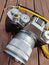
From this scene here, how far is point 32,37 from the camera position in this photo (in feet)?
2.03

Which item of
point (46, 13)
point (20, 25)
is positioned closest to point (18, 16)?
point (20, 25)

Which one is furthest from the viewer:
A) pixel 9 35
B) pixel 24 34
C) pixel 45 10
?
pixel 45 10

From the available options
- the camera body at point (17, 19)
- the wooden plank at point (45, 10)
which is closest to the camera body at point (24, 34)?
the camera body at point (17, 19)

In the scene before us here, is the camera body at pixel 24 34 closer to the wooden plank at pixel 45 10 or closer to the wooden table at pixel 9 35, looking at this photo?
the wooden table at pixel 9 35

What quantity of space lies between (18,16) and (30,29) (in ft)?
0.20

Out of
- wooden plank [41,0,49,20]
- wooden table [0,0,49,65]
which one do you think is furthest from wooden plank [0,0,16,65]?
wooden plank [41,0,49,20]

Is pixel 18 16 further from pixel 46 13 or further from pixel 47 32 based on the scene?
pixel 46 13

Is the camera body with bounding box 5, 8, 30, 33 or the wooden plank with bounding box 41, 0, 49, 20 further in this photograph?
the wooden plank with bounding box 41, 0, 49, 20

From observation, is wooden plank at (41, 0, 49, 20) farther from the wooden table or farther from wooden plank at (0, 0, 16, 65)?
wooden plank at (0, 0, 16, 65)

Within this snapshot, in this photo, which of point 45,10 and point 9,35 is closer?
point 9,35

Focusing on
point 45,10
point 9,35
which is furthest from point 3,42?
point 45,10

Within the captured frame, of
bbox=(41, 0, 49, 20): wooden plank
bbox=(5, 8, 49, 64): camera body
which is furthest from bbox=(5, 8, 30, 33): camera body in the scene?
bbox=(41, 0, 49, 20): wooden plank

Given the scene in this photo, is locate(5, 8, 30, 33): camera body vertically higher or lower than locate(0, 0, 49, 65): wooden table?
higher

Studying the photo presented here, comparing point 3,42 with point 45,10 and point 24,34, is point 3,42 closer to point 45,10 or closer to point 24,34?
point 24,34
